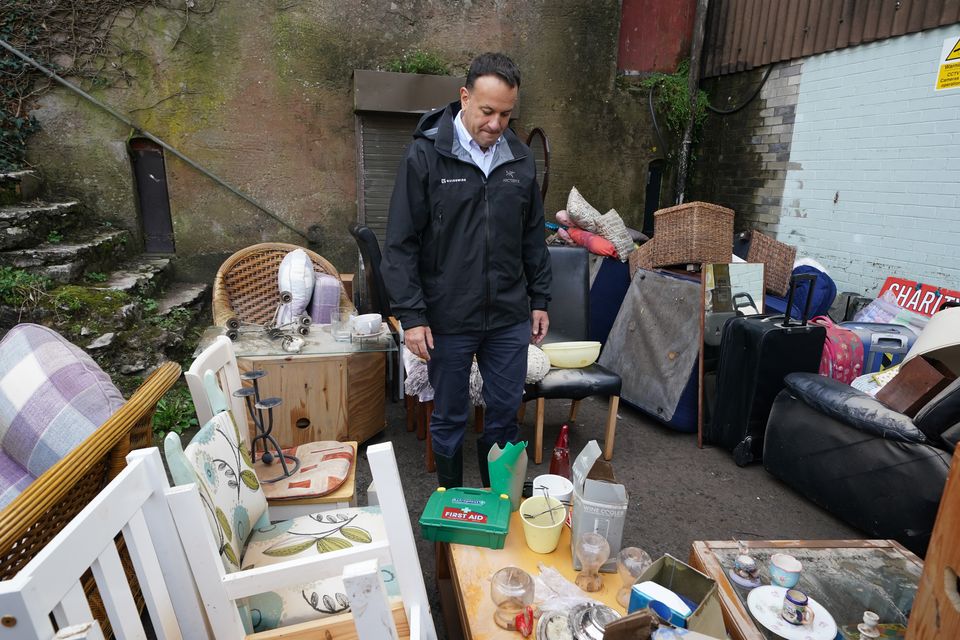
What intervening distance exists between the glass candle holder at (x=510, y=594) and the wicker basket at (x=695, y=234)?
116 inches

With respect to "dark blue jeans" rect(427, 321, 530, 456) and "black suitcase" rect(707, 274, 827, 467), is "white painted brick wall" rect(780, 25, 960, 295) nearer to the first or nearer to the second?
"black suitcase" rect(707, 274, 827, 467)

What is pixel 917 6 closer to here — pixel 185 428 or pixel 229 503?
pixel 229 503

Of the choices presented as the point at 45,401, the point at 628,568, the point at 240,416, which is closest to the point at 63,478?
the point at 45,401

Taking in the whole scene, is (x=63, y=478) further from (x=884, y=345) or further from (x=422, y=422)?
(x=884, y=345)

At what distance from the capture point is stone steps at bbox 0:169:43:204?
154 inches

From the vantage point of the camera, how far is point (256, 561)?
1.53m

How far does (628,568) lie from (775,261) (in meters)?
3.47

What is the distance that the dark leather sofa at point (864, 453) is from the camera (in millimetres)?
2328

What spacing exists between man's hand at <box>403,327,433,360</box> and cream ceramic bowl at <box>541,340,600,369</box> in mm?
1081

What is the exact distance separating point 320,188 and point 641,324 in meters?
3.16

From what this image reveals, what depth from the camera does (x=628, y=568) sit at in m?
1.60

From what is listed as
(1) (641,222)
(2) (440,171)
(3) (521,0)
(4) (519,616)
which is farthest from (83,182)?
(1) (641,222)

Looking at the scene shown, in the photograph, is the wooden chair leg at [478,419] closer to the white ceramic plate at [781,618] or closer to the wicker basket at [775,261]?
the white ceramic plate at [781,618]

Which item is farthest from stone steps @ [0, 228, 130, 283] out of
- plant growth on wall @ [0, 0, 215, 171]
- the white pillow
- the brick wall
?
the brick wall
